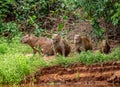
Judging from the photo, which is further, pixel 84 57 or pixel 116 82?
pixel 84 57

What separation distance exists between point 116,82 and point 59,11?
9.54 m

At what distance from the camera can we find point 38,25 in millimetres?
20484

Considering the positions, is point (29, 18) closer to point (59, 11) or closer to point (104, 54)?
point (59, 11)

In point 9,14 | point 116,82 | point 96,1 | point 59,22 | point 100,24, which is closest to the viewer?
point 116,82

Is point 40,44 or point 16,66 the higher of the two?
A: point 40,44

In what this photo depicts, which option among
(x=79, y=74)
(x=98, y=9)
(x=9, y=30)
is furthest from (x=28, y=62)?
(x=9, y=30)

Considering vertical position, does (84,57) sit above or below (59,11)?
below

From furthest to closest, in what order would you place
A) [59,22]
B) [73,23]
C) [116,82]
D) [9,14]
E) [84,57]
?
[9,14]
[59,22]
[73,23]
[84,57]
[116,82]

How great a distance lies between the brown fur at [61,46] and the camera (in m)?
14.7

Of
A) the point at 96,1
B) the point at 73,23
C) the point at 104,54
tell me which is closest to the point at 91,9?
the point at 96,1

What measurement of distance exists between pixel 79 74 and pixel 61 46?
225 centimetres

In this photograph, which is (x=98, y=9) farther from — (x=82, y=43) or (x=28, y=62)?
(x=28, y=62)

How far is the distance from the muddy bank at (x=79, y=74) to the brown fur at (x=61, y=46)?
4.86ft

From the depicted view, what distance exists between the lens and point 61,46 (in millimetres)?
14812
